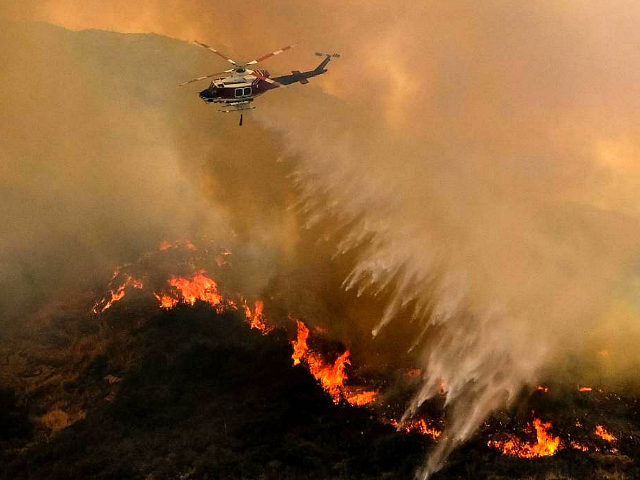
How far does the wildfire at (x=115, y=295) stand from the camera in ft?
186

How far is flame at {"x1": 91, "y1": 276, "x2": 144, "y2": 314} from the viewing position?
5657 cm

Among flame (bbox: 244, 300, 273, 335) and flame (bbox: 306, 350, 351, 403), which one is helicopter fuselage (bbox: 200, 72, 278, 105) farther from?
flame (bbox: 306, 350, 351, 403)

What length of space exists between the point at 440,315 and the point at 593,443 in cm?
2113

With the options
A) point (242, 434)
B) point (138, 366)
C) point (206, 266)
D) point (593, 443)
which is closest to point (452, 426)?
point (593, 443)

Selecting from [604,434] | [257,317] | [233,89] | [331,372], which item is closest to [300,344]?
[331,372]

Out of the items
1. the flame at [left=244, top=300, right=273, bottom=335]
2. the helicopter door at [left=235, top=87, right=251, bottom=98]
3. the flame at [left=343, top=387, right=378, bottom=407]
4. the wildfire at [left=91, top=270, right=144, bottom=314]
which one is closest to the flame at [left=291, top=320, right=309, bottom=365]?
the flame at [left=244, top=300, right=273, bottom=335]

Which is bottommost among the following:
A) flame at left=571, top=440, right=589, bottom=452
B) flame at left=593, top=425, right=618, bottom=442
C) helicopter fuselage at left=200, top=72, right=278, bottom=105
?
flame at left=571, top=440, right=589, bottom=452

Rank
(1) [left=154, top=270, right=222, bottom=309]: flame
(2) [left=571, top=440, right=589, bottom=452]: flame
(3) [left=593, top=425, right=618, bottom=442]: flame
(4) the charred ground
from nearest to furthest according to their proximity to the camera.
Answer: (4) the charred ground < (2) [left=571, top=440, right=589, bottom=452]: flame < (3) [left=593, top=425, right=618, bottom=442]: flame < (1) [left=154, top=270, right=222, bottom=309]: flame

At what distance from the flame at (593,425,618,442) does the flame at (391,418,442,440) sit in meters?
16.4

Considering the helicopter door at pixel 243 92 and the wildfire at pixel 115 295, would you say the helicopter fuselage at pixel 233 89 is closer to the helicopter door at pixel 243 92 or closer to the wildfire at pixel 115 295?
the helicopter door at pixel 243 92

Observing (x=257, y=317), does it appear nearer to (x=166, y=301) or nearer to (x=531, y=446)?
(x=166, y=301)

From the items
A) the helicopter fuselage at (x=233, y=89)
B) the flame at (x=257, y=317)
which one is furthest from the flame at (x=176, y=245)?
the helicopter fuselage at (x=233, y=89)

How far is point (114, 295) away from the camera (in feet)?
192

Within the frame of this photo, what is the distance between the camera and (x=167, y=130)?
335ft
